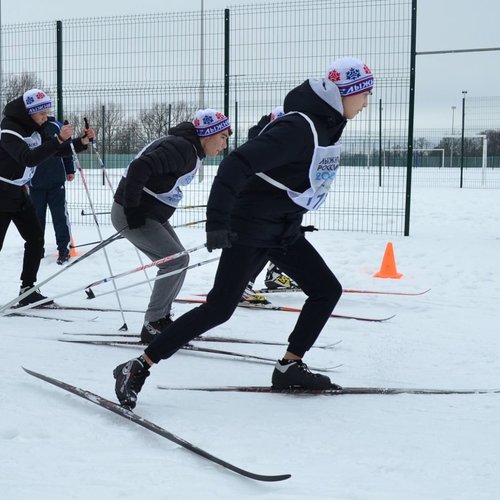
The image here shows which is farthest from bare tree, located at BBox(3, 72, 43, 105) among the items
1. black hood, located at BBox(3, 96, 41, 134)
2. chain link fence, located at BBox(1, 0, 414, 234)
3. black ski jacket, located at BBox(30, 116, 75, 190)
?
black hood, located at BBox(3, 96, 41, 134)

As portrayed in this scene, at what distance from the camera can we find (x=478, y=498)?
101 inches

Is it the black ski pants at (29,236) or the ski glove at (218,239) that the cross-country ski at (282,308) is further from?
the ski glove at (218,239)

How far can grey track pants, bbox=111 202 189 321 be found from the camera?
472 cm

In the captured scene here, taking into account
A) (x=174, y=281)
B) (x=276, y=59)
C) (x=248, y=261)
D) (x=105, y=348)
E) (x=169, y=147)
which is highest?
(x=276, y=59)

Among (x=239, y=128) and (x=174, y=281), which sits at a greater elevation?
(x=239, y=128)

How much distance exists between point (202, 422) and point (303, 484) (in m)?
0.78

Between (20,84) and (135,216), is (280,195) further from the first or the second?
(20,84)

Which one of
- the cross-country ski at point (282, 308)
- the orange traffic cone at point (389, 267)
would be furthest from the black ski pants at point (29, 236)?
the orange traffic cone at point (389, 267)

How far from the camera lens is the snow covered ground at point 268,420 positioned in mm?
2639

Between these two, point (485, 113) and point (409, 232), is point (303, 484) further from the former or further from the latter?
point (485, 113)

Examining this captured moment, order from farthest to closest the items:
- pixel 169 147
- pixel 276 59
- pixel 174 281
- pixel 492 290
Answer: pixel 276 59 → pixel 492 290 → pixel 174 281 → pixel 169 147

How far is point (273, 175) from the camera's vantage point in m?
3.38

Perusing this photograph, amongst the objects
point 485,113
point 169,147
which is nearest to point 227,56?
point 169,147

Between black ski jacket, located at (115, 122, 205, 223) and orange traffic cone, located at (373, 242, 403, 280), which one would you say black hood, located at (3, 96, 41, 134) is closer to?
black ski jacket, located at (115, 122, 205, 223)
